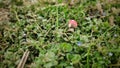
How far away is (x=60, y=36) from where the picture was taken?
1.84m

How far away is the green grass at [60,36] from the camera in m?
1.62

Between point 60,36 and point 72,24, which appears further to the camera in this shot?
point 72,24

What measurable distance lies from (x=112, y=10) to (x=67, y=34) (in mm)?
624

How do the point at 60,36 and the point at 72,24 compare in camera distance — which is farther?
the point at 72,24

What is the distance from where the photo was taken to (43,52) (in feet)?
5.49

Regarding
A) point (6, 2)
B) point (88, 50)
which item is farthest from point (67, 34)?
point (6, 2)

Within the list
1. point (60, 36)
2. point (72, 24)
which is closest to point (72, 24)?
point (72, 24)

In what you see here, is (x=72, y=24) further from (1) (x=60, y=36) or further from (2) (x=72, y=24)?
(1) (x=60, y=36)

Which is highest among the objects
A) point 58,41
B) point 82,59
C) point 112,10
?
point 112,10

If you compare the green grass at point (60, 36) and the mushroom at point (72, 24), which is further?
the mushroom at point (72, 24)

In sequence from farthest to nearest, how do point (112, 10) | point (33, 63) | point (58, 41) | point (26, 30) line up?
1. point (112, 10)
2. point (26, 30)
3. point (58, 41)
4. point (33, 63)

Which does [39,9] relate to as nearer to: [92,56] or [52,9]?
[52,9]

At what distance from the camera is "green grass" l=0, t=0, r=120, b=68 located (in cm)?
162

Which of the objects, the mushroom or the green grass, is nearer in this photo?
the green grass
